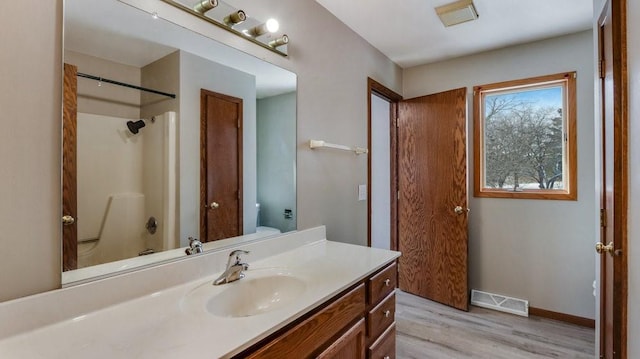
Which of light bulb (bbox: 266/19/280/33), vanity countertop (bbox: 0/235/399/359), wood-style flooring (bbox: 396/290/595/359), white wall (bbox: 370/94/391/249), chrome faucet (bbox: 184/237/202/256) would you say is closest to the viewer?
vanity countertop (bbox: 0/235/399/359)

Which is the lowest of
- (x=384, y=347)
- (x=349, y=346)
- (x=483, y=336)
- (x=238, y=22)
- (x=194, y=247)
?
(x=483, y=336)

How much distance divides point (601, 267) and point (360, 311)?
1262mm

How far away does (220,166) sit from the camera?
4.65ft

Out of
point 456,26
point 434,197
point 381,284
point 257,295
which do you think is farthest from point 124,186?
point 434,197

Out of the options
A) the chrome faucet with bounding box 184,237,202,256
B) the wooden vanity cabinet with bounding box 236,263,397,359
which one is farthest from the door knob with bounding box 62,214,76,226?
the wooden vanity cabinet with bounding box 236,263,397,359

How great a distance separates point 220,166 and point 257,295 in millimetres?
600

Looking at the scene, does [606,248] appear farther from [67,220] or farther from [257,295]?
[67,220]

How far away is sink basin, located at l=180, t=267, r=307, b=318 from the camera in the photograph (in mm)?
1068

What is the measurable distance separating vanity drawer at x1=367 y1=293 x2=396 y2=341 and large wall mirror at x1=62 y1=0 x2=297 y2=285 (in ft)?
2.15

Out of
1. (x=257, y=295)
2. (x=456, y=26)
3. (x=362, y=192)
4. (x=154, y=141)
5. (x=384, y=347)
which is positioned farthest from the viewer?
(x=362, y=192)

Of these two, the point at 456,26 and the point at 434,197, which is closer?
the point at 456,26

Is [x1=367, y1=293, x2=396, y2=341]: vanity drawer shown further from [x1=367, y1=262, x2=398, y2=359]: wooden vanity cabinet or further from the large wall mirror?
the large wall mirror

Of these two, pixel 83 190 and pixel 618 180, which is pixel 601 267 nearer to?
pixel 618 180

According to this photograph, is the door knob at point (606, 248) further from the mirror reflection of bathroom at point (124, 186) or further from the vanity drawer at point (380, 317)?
the mirror reflection of bathroom at point (124, 186)
